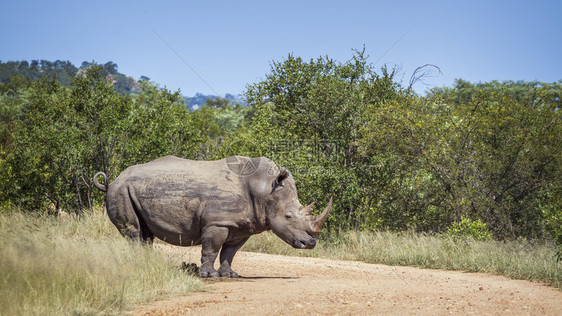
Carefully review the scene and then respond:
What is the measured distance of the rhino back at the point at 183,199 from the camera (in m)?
8.62

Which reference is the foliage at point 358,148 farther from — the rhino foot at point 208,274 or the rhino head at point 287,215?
the rhino foot at point 208,274

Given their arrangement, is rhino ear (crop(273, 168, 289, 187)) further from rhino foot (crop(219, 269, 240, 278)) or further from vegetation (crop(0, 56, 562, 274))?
vegetation (crop(0, 56, 562, 274))

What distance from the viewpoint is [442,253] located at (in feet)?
40.2

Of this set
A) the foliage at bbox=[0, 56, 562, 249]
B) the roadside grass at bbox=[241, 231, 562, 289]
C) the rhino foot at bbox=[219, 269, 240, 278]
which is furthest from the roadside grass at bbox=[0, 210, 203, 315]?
the foliage at bbox=[0, 56, 562, 249]

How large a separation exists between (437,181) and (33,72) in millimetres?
176059

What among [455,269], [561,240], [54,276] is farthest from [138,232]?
[561,240]

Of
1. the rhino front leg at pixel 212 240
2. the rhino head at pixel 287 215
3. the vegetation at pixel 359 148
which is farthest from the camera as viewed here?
the vegetation at pixel 359 148

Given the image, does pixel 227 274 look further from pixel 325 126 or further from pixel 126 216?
pixel 325 126

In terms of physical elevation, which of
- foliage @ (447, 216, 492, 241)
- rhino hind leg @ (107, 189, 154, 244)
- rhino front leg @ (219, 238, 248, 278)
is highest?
rhino hind leg @ (107, 189, 154, 244)

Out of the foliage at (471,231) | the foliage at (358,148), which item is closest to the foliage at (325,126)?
the foliage at (358,148)

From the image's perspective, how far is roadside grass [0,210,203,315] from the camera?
5.75 m

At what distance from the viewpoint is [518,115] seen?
15805mm

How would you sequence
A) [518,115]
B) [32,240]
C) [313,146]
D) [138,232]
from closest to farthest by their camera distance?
[32,240] < [138,232] < [518,115] < [313,146]

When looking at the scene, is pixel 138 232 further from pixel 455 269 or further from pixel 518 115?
pixel 518 115
